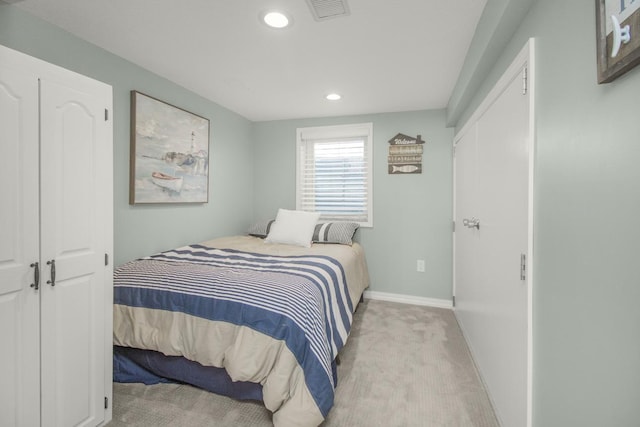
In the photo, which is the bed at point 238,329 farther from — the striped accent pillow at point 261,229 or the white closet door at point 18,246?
the striped accent pillow at point 261,229

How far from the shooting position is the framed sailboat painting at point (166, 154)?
2.44m

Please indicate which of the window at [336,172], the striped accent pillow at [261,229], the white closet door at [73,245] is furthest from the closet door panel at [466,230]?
the white closet door at [73,245]

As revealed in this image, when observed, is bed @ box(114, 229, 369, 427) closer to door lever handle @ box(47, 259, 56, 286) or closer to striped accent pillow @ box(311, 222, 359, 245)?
door lever handle @ box(47, 259, 56, 286)

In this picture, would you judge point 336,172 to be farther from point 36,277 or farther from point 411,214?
point 36,277

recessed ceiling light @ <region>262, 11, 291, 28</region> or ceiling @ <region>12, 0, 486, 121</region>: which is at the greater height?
ceiling @ <region>12, 0, 486, 121</region>

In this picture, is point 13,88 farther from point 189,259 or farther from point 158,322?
point 189,259

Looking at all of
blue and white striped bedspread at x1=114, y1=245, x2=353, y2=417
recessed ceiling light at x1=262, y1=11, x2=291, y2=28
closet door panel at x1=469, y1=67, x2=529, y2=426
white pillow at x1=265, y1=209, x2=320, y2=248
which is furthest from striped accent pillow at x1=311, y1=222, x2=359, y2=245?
recessed ceiling light at x1=262, y1=11, x2=291, y2=28

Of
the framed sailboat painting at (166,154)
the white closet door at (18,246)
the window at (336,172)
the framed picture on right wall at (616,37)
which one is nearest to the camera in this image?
the framed picture on right wall at (616,37)

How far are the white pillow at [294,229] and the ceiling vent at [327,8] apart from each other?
6.63 feet

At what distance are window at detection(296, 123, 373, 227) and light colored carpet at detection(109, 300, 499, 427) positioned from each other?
171 cm

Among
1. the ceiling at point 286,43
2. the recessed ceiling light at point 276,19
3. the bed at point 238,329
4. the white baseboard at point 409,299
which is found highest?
the ceiling at point 286,43

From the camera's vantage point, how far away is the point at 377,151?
371 cm

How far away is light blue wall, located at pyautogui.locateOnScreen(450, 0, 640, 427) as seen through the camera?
712mm

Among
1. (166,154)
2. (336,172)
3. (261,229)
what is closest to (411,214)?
(336,172)
